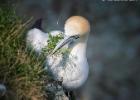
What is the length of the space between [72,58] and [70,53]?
0.02 meters

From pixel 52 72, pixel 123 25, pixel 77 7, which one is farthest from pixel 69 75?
pixel 123 25

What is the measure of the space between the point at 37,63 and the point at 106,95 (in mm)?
1603

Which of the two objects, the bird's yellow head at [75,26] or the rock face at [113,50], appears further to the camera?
the rock face at [113,50]

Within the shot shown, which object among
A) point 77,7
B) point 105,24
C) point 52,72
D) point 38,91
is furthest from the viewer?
point 105,24

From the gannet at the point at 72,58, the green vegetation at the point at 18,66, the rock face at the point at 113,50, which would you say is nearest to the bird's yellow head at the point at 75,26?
the gannet at the point at 72,58

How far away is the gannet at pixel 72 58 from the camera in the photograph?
1816 millimetres

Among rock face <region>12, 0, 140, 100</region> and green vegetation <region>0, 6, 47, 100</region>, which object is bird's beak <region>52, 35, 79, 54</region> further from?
rock face <region>12, 0, 140, 100</region>

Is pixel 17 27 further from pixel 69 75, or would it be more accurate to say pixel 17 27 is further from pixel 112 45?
pixel 112 45

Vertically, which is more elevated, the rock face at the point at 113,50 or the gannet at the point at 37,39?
the gannet at the point at 37,39

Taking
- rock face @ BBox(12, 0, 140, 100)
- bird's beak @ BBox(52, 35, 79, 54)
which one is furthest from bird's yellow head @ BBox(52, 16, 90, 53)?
rock face @ BBox(12, 0, 140, 100)

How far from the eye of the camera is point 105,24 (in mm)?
3301

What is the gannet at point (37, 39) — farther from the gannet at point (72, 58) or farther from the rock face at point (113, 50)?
the rock face at point (113, 50)

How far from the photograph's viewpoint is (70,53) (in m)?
1.87

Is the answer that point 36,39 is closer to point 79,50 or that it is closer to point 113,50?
point 79,50
